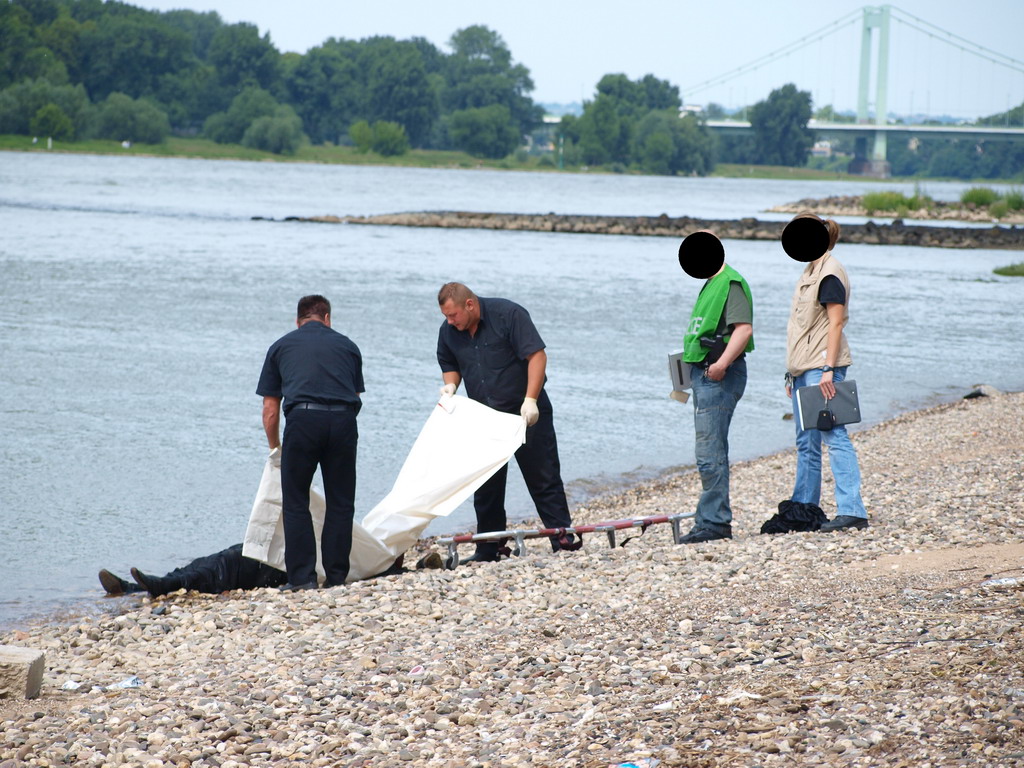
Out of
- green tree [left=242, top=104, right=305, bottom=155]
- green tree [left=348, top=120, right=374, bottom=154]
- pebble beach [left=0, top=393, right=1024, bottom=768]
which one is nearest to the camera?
pebble beach [left=0, top=393, right=1024, bottom=768]

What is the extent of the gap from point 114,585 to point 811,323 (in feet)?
14.9

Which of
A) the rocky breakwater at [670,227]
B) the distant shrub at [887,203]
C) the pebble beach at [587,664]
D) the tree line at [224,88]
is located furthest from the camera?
Answer: the tree line at [224,88]

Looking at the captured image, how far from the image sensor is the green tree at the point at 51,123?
12644cm

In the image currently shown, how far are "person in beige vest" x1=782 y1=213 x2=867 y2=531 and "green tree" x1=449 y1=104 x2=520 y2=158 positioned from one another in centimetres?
16342

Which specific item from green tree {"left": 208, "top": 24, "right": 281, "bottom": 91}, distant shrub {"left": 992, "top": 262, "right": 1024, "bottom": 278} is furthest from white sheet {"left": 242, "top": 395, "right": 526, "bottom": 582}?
green tree {"left": 208, "top": 24, "right": 281, "bottom": 91}

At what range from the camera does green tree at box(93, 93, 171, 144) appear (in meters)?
136

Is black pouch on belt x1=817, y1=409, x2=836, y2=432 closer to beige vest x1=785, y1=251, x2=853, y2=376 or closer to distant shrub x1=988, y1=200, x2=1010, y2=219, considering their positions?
beige vest x1=785, y1=251, x2=853, y2=376

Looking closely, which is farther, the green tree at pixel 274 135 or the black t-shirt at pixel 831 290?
the green tree at pixel 274 135

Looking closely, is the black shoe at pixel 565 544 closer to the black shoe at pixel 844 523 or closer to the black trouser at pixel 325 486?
the black trouser at pixel 325 486

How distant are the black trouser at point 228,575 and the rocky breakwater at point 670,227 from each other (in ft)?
166

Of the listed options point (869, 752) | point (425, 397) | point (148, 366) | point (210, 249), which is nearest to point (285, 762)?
point (869, 752)

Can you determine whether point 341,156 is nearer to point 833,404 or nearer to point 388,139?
point 388,139

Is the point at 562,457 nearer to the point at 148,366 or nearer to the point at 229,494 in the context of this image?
the point at 229,494

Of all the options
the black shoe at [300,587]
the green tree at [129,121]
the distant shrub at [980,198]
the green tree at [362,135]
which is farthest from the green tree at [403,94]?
the black shoe at [300,587]
